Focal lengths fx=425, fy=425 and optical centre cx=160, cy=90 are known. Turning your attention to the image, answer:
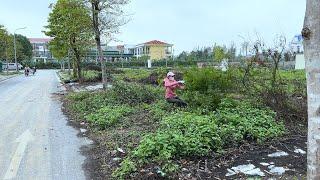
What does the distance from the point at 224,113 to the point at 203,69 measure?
6.38 feet

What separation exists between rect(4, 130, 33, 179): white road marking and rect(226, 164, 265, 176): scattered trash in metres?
3.37

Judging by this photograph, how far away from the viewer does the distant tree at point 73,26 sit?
18.9 meters

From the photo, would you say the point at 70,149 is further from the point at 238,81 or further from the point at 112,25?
the point at 112,25

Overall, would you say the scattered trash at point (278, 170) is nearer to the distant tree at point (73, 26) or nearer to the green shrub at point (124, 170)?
the green shrub at point (124, 170)

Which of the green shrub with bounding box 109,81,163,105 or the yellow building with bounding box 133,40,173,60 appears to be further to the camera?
the yellow building with bounding box 133,40,173,60

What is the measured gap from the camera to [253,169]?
6.28 m

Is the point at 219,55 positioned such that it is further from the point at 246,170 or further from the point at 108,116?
the point at 246,170

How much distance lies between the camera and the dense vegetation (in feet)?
22.3

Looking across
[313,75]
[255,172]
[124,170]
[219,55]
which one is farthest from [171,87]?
[219,55]

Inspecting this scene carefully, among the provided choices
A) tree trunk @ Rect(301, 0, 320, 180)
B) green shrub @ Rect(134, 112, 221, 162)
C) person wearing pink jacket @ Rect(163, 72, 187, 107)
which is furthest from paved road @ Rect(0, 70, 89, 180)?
tree trunk @ Rect(301, 0, 320, 180)

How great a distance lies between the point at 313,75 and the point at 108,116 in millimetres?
7558

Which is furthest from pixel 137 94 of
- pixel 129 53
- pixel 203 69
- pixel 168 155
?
pixel 129 53

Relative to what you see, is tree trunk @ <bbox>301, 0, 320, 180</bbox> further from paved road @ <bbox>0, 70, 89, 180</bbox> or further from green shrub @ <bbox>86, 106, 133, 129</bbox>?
green shrub @ <bbox>86, 106, 133, 129</bbox>

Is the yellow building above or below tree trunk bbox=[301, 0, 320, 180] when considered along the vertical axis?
above
